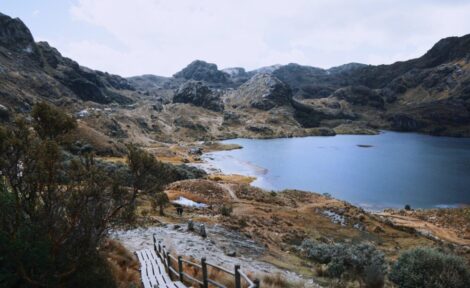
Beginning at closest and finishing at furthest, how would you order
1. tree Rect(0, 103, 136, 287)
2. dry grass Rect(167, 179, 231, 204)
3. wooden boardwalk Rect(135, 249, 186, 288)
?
tree Rect(0, 103, 136, 287) < wooden boardwalk Rect(135, 249, 186, 288) < dry grass Rect(167, 179, 231, 204)

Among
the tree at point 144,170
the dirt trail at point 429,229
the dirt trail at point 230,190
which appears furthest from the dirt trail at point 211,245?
the dirt trail at point 429,229

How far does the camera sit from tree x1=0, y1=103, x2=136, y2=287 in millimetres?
10586

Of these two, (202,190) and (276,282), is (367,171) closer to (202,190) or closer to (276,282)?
(202,190)

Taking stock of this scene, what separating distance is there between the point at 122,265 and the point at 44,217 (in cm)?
792

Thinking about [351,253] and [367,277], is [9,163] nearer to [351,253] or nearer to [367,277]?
[367,277]

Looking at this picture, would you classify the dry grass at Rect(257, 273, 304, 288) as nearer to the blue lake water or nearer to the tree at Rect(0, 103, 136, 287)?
the tree at Rect(0, 103, 136, 287)

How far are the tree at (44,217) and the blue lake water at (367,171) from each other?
67.1 metres

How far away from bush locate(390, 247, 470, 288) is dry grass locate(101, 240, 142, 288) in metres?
12.2

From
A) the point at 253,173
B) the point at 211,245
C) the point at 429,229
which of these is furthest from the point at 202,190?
the point at 253,173

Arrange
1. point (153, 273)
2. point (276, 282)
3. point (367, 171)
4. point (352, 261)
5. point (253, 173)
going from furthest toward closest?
point (253, 173), point (367, 171), point (352, 261), point (153, 273), point (276, 282)

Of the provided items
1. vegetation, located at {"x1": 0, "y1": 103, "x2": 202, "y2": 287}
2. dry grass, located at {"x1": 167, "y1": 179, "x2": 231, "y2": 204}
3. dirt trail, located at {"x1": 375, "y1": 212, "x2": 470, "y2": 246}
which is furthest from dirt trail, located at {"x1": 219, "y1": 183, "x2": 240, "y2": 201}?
vegetation, located at {"x1": 0, "y1": 103, "x2": 202, "y2": 287}

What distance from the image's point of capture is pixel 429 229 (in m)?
52.3

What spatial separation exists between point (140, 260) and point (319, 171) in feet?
323

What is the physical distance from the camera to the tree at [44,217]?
10.6 m
